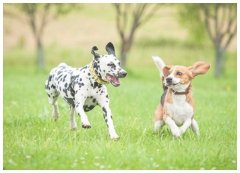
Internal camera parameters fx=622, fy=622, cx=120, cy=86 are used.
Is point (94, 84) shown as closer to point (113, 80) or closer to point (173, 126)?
point (113, 80)

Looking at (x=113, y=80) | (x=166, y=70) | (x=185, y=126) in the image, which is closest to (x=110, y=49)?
(x=113, y=80)

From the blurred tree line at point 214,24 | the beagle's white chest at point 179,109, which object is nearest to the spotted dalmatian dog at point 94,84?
the beagle's white chest at point 179,109

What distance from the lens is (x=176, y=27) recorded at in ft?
111

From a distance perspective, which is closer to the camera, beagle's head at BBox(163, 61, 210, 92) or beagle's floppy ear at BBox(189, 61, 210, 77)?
beagle's head at BBox(163, 61, 210, 92)

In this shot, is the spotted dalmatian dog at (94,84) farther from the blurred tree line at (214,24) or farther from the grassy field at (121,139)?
the blurred tree line at (214,24)

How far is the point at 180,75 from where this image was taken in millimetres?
7965

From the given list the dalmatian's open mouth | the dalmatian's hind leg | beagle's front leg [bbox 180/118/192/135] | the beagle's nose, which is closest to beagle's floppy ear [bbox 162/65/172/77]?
the beagle's nose

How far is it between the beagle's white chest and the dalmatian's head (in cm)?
93

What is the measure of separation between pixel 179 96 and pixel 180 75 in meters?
0.32

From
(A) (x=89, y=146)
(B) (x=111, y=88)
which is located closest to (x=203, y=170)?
(A) (x=89, y=146)

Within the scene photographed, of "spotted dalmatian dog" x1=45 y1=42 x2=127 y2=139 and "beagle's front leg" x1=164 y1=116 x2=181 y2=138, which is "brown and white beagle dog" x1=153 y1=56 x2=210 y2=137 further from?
"spotted dalmatian dog" x1=45 y1=42 x2=127 y2=139

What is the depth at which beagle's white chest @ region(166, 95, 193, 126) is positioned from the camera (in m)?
8.14

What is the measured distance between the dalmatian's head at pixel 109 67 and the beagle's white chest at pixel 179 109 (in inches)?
36.6

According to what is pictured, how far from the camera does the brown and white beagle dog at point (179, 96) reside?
7.98m
